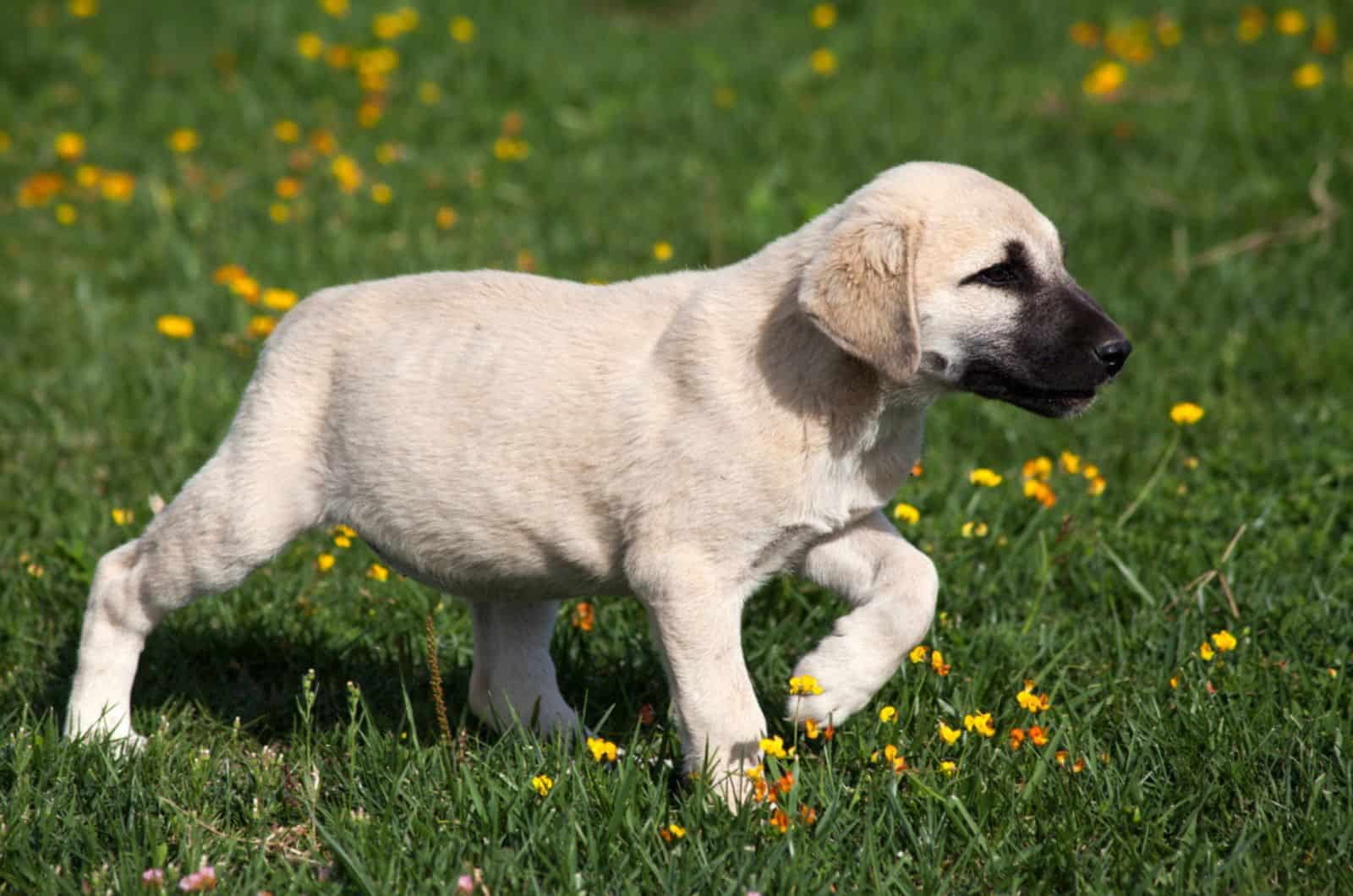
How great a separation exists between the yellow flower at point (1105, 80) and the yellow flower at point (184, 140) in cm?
534

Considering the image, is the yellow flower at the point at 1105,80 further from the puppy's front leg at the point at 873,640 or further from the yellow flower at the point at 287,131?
the puppy's front leg at the point at 873,640

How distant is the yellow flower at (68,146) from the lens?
8.72 meters

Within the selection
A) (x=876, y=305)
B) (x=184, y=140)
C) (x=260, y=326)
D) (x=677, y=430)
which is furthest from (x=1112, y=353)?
(x=184, y=140)

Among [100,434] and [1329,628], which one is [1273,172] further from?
[100,434]

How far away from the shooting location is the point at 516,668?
4.38 metres

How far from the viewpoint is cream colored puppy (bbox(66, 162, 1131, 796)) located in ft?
12.1

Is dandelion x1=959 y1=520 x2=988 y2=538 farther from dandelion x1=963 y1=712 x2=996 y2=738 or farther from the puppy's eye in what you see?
the puppy's eye

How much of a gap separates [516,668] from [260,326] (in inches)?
96.3

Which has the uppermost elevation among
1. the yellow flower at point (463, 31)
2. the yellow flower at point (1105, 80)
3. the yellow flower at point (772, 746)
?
the yellow flower at point (1105, 80)

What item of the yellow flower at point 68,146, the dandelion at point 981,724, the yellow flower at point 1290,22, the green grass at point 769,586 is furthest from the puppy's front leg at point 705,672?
the yellow flower at point 1290,22

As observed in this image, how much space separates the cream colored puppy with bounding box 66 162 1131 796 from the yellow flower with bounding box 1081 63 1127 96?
18.7 ft

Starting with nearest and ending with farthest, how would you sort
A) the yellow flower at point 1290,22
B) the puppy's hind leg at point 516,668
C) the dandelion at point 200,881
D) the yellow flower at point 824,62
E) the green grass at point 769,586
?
the dandelion at point 200,881 → the green grass at point 769,586 → the puppy's hind leg at point 516,668 → the yellow flower at point 1290,22 → the yellow flower at point 824,62

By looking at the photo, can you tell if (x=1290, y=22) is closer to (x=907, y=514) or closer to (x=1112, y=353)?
(x=907, y=514)

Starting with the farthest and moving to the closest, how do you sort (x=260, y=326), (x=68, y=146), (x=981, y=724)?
(x=68, y=146), (x=260, y=326), (x=981, y=724)
